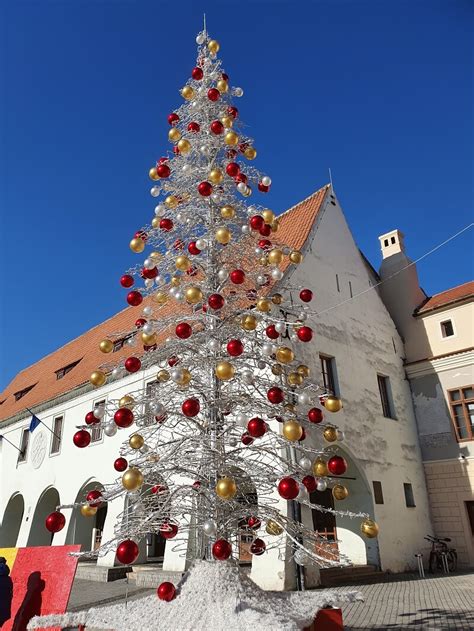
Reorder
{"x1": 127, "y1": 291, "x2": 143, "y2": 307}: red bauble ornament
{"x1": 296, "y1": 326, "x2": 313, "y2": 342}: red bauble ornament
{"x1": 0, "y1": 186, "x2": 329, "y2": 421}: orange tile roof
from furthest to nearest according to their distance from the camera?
{"x1": 0, "y1": 186, "x2": 329, "y2": 421}: orange tile roof < {"x1": 127, "y1": 291, "x2": 143, "y2": 307}: red bauble ornament < {"x1": 296, "y1": 326, "x2": 313, "y2": 342}: red bauble ornament

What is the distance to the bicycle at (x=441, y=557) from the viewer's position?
13305mm

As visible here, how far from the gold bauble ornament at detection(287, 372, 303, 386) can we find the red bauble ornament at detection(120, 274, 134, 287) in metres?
1.78

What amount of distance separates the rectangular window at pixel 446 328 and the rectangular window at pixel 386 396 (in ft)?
8.09

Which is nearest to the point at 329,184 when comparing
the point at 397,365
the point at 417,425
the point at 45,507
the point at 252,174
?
the point at 397,365

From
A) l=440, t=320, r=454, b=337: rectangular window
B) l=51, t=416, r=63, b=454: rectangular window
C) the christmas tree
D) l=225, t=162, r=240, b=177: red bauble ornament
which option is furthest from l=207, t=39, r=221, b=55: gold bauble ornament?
l=51, t=416, r=63, b=454: rectangular window

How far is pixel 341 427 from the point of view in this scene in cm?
1261

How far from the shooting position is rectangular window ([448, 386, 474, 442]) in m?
14.6

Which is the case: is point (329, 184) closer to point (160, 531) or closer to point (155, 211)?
point (155, 211)

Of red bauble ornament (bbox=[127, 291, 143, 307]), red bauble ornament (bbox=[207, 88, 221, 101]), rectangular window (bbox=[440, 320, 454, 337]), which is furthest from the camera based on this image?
rectangular window (bbox=[440, 320, 454, 337])

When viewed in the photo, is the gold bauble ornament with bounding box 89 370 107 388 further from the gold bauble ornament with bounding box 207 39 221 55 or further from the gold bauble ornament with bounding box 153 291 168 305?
the gold bauble ornament with bounding box 207 39 221 55

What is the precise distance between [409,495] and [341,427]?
3.80m

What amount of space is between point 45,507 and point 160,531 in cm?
1614

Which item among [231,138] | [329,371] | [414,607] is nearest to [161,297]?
[231,138]

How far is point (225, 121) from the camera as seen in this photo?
505 centimetres
